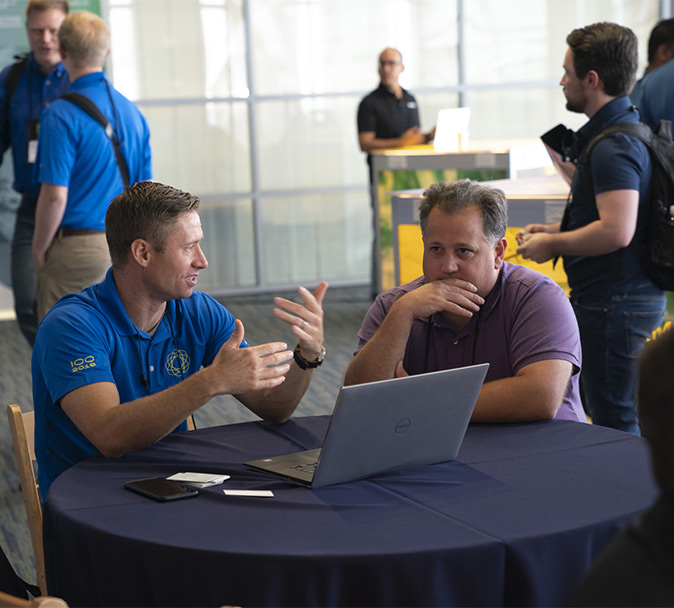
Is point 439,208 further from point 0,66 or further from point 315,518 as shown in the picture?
point 0,66

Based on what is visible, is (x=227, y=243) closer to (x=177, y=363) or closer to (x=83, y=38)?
(x=83, y=38)

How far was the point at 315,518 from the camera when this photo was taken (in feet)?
5.45

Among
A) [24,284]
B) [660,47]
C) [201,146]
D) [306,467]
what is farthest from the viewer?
[201,146]

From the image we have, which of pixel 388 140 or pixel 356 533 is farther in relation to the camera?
pixel 388 140

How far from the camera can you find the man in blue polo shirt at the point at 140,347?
2.08 metres

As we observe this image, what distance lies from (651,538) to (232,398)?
434 cm

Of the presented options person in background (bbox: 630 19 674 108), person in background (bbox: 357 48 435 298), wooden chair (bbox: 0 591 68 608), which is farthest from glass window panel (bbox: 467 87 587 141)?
wooden chair (bbox: 0 591 68 608)

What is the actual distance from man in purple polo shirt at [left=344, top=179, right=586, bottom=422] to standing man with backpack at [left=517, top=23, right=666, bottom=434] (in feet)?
2.13

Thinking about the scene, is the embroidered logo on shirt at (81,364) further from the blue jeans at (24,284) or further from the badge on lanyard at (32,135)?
the badge on lanyard at (32,135)

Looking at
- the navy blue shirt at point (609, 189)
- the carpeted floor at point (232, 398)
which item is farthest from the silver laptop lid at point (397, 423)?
the carpeted floor at point (232, 398)

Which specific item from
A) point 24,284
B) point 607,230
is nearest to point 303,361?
point 607,230

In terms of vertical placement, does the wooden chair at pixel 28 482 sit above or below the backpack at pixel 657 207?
below

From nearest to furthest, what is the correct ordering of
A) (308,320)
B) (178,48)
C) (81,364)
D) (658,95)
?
(81,364) → (308,320) → (658,95) → (178,48)

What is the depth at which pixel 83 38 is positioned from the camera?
3834 millimetres
